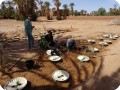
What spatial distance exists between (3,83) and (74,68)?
99.6 inches

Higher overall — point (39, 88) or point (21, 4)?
point (21, 4)

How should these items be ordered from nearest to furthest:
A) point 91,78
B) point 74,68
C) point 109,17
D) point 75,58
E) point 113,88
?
1. point 113,88
2. point 91,78
3. point 74,68
4. point 75,58
5. point 109,17

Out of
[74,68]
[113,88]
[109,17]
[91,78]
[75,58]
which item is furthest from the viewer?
[109,17]

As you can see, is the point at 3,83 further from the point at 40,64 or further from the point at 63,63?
the point at 63,63

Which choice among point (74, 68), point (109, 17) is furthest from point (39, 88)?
point (109, 17)

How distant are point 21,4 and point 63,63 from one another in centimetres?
264

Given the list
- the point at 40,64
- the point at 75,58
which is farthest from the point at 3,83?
the point at 75,58

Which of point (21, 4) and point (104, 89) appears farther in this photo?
point (21, 4)

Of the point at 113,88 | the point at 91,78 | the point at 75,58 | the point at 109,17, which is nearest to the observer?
the point at 113,88

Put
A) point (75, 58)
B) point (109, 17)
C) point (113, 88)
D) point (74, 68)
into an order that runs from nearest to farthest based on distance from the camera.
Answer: point (113, 88)
point (74, 68)
point (75, 58)
point (109, 17)

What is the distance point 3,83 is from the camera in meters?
6.79

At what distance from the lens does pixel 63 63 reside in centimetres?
818

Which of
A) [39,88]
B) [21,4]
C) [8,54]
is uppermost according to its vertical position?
[21,4]

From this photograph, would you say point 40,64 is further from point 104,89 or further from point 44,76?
point 104,89
